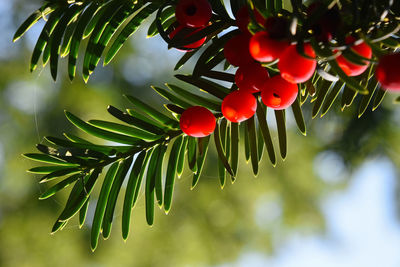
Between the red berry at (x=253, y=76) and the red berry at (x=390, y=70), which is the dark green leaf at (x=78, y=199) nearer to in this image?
the red berry at (x=253, y=76)

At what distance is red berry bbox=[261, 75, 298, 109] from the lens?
0.47 metres

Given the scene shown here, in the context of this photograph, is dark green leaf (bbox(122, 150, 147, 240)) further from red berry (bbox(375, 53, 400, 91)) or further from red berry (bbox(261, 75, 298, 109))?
red berry (bbox(375, 53, 400, 91))

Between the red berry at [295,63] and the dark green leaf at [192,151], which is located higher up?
the red berry at [295,63]

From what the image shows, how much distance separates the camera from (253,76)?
1.60 feet

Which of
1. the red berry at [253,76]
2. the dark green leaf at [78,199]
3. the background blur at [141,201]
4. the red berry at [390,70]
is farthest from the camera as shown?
the background blur at [141,201]

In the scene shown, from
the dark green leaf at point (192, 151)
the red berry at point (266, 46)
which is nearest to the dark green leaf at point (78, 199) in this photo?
the dark green leaf at point (192, 151)

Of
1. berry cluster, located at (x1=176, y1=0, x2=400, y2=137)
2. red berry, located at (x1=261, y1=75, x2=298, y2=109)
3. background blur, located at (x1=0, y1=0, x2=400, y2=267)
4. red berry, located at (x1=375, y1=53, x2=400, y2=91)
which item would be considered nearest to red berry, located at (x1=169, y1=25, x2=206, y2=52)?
berry cluster, located at (x1=176, y1=0, x2=400, y2=137)

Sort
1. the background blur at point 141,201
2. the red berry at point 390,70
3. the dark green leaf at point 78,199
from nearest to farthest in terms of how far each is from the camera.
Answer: the red berry at point 390,70, the dark green leaf at point 78,199, the background blur at point 141,201

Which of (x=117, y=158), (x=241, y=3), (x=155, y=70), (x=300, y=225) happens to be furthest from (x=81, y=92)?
(x=241, y=3)

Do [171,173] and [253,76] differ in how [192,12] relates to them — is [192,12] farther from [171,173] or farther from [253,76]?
[171,173]

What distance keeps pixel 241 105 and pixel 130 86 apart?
2542 millimetres

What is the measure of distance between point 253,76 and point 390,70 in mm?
153

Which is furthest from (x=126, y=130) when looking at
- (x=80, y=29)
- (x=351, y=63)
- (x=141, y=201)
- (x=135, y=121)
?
(x=141, y=201)

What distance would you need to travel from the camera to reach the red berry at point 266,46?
40 centimetres
